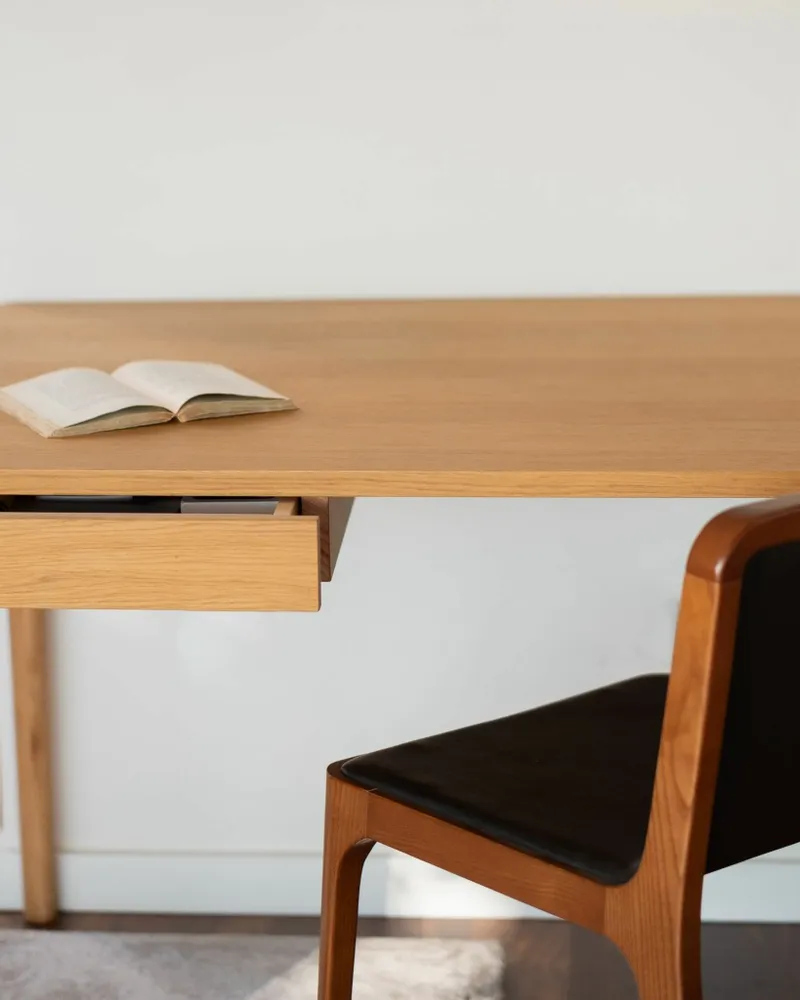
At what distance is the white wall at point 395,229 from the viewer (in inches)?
71.4

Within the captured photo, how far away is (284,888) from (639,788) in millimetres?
942

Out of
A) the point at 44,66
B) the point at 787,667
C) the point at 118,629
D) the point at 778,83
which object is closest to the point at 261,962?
the point at 118,629

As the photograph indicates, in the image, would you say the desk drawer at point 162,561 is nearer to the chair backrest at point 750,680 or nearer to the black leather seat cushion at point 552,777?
the black leather seat cushion at point 552,777

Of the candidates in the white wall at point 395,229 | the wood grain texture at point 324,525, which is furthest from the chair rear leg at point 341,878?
the white wall at point 395,229

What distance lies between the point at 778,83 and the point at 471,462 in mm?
926

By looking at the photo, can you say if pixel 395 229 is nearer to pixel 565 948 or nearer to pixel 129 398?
pixel 129 398

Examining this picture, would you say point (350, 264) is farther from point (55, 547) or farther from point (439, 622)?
point (55, 547)

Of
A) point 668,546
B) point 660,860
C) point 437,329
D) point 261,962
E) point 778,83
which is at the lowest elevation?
point 261,962

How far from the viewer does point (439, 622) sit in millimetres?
1939

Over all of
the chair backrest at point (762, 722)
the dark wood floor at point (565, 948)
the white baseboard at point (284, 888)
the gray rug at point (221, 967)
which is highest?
the chair backrest at point (762, 722)

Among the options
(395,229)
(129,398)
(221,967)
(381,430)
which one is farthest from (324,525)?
(221,967)

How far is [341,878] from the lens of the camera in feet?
4.25

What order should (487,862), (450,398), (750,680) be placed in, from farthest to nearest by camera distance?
(450,398) → (487,862) → (750,680)

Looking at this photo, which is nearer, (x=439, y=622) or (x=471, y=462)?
(x=471, y=462)
